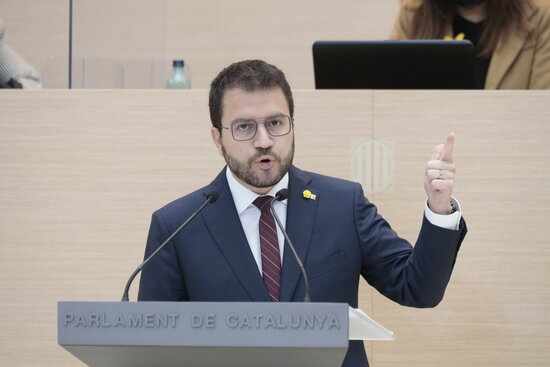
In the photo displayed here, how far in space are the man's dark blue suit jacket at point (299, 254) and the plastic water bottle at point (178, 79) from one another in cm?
101

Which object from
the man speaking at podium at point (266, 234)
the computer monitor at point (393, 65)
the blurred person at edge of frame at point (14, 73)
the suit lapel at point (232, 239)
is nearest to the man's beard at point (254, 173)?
the man speaking at podium at point (266, 234)

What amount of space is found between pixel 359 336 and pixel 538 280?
1282 mm

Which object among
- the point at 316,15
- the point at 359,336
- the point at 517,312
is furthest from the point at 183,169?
the point at 316,15

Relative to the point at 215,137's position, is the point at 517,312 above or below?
below

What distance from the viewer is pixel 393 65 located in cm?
283

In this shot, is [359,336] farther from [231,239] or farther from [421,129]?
[421,129]

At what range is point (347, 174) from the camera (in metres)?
2.79

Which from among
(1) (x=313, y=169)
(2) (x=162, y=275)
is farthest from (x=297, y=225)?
(1) (x=313, y=169)

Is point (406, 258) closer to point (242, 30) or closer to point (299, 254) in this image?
point (299, 254)

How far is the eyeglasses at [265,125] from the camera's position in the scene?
208 cm

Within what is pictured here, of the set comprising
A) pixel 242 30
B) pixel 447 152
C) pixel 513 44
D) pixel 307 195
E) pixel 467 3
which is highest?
pixel 242 30

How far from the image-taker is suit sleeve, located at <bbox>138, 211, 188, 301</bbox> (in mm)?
2152

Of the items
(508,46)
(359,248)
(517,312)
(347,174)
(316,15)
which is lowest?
(517,312)

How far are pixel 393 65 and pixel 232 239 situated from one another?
99 centimetres
